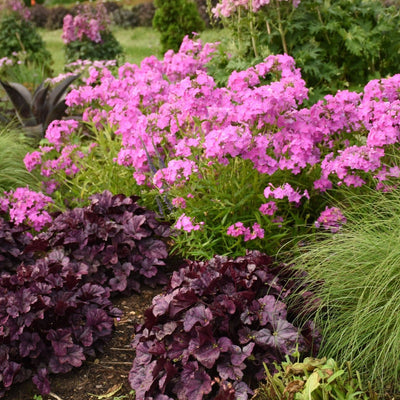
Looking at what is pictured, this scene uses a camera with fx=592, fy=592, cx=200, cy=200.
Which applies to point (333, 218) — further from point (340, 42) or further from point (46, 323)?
point (340, 42)

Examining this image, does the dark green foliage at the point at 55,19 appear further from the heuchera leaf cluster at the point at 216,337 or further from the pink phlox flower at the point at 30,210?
the heuchera leaf cluster at the point at 216,337

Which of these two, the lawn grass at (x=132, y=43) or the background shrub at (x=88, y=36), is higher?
the background shrub at (x=88, y=36)

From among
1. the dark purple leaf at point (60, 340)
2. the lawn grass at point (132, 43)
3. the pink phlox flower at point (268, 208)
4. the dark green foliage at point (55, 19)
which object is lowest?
the lawn grass at point (132, 43)

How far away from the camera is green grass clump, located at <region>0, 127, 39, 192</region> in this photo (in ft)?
16.1

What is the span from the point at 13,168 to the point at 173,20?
665 centimetres

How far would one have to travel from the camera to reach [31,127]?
20.9 ft

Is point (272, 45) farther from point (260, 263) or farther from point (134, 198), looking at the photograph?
point (260, 263)

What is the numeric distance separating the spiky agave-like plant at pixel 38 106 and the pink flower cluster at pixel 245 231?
12.1ft

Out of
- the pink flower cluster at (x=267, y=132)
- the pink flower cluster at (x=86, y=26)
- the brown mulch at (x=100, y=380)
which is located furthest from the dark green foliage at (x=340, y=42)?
the pink flower cluster at (x=86, y=26)

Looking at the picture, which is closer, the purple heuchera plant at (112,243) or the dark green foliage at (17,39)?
the purple heuchera plant at (112,243)

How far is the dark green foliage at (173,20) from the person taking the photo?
10672 millimetres

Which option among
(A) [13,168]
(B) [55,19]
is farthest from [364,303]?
(B) [55,19]

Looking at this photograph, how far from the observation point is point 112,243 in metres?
3.60

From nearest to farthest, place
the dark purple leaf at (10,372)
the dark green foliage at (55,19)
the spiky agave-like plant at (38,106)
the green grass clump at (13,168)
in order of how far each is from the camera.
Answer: the dark purple leaf at (10,372)
the green grass clump at (13,168)
the spiky agave-like plant at (38,106)
the dark green foliage at (55,19)
